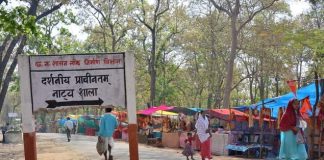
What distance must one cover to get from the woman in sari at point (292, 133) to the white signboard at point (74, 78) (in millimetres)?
4151

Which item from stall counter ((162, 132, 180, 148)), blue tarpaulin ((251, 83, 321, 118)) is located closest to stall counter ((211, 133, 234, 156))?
blue tarpaulin ((251, 83, 321, 118))

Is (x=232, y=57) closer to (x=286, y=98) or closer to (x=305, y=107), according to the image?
(x=286, y=98)

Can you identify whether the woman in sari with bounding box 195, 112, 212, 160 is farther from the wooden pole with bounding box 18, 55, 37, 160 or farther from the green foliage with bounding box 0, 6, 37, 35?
the wooden pole with bounding box 18, 55, 37, 160

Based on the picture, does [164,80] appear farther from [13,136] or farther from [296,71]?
[13,136]

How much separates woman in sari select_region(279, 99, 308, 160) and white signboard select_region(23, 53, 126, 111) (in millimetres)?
4151

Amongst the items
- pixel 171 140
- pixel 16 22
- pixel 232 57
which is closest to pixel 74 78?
pixel 16 22

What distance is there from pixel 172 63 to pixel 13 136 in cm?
2404

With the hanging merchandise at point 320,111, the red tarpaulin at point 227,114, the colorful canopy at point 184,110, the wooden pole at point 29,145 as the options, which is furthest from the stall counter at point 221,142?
the wooden pole at point 29,145

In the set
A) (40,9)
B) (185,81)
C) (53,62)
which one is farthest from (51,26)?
(53,62)

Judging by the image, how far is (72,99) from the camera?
7211mm

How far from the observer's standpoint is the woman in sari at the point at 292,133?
998 cm

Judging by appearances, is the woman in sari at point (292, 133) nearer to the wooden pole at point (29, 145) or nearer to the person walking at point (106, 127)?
the wooden pole at point (29, 145)

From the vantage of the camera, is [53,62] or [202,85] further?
[202,85]

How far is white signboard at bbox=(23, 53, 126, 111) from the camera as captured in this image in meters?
7.19
